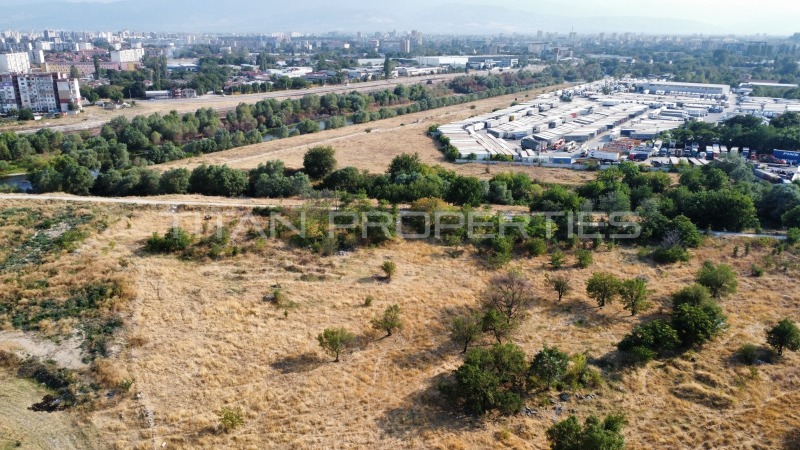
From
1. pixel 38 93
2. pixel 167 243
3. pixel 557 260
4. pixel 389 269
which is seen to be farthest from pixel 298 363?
pixel 38 93

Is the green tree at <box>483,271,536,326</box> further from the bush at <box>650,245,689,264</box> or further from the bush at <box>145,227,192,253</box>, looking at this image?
the bush at <box>145,227,192,253</box>

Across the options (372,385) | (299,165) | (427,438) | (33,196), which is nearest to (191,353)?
(372,385)

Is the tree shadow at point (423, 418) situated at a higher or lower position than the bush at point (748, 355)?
lower

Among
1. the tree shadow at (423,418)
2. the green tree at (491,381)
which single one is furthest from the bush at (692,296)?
the tree shadow at (423,418)

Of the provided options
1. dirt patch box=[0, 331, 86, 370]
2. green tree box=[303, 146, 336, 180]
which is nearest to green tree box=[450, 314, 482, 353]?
dirt patch box=[0, 331, 86, 370]

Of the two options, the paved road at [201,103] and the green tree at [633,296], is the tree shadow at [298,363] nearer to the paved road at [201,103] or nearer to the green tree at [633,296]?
the green tree at [633,296]

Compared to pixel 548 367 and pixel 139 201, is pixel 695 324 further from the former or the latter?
pixel 139 201

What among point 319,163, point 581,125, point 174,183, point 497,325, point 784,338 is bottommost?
point 497,325
